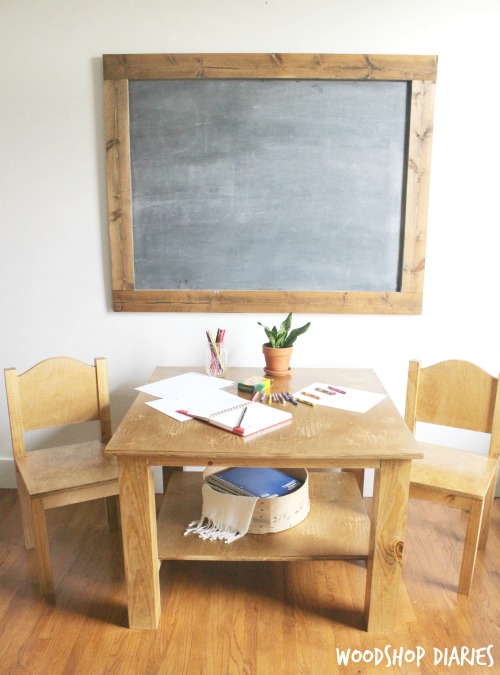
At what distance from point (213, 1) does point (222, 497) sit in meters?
1.97

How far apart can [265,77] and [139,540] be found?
1.86m

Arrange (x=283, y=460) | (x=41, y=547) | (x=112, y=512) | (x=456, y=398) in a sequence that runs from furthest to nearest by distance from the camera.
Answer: (x=112, y=512) < (x=456, y=398) < (x=41, y=547) < (x=283, y=460)

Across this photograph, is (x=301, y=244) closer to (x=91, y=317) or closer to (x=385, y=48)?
(x=385, y=48)

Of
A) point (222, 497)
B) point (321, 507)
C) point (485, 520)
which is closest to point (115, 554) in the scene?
point (222, 497)

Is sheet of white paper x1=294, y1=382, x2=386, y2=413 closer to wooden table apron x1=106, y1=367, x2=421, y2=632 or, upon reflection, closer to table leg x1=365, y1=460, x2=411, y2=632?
wooden table apron x1=106, y1=367, x2=421, y2=632

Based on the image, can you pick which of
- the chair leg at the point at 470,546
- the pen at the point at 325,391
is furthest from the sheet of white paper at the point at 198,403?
the chair leg at the point at 470,546

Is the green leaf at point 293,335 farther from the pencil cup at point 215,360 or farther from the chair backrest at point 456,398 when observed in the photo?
the chair backrest at point 456,398

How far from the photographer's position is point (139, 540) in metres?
1.65

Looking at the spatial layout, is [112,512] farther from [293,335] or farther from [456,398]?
[456,398]

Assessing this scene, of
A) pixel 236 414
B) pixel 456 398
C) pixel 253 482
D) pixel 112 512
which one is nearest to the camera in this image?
pixel 236 414

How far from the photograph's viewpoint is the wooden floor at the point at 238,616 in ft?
5.28

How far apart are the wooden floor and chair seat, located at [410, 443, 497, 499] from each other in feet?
1.32

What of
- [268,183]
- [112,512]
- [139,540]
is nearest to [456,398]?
[268,183]

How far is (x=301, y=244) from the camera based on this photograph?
2338 millimetres
